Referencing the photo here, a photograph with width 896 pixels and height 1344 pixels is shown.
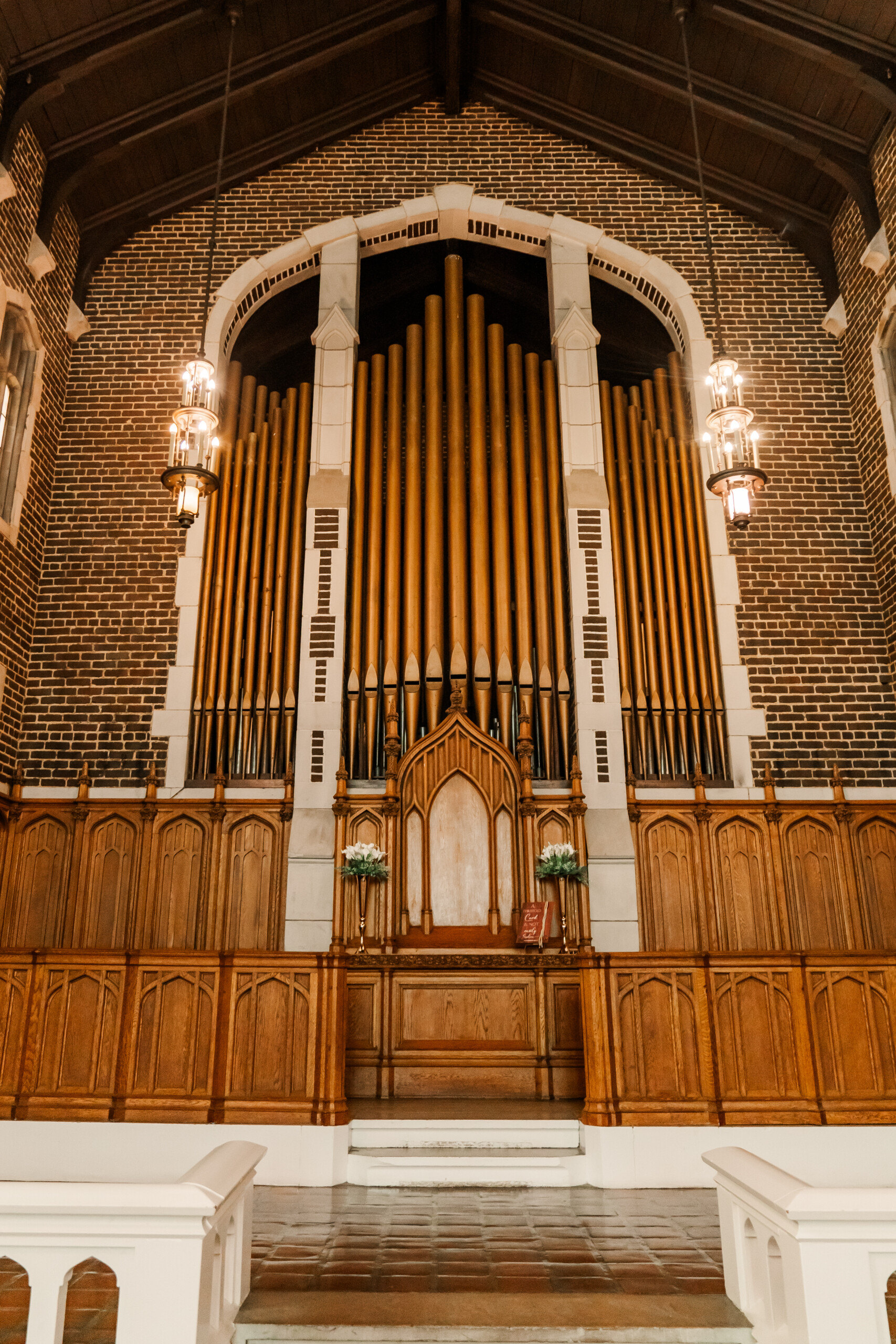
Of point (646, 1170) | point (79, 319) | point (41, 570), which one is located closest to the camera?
point (646, 1170)

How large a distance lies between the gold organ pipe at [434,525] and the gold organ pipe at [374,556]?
0.47 meters

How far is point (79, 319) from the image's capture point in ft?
35.5

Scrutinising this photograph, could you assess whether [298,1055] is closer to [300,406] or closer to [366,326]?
[300,406]

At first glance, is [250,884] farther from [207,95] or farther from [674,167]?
[674,167]

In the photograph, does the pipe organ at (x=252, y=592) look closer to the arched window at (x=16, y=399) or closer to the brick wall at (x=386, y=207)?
the brick wall at (x=386, y=207)

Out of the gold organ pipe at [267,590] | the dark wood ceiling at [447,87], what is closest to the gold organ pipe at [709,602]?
the dark wood ceiling at [447,87]

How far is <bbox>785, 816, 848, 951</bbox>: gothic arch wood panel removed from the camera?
29.0 ft

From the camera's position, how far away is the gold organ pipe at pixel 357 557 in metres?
9.70

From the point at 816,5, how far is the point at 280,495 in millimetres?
6533

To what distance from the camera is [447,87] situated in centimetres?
1157

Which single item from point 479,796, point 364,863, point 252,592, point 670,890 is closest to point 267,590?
point 252,592

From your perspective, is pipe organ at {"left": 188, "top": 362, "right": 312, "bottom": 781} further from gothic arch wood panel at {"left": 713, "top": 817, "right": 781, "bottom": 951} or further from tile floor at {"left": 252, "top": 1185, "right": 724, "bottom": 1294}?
tile floor at {"left": 252, "top": 1185, "right": 724, "bottom": 1294}

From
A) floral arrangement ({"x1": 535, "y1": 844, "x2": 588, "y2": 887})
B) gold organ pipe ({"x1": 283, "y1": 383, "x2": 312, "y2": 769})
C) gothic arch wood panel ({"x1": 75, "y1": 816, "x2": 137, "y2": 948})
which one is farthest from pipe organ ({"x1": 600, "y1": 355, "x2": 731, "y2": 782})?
gothic arch wood panel ({"x1": 75, "y1": 816, "x2": 137, "y2": 948})

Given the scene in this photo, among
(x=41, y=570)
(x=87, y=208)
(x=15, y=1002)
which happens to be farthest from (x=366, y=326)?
(x=15, y=1002)
